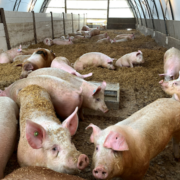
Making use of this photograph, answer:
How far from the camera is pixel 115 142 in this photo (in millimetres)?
1629

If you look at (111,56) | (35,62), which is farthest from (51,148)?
(111,56)

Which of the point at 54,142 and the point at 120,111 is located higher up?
the point at 54,142

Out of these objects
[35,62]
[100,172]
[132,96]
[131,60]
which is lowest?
[132,96]

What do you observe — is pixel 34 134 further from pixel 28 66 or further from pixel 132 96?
pixel 28 66

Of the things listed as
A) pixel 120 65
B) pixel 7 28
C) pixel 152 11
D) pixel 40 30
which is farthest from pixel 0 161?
pixel 152 11

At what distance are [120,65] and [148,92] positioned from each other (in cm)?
221

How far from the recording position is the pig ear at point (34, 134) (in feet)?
5.47

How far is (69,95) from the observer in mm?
2844

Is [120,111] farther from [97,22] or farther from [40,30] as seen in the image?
[97,22]

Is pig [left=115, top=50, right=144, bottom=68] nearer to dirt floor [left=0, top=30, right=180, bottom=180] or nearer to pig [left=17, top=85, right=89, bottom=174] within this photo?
dirt floor [left=0, top=30, right=180, bottom=180]

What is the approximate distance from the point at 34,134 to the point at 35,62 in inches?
139

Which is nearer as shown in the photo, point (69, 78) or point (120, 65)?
point (69, 78)

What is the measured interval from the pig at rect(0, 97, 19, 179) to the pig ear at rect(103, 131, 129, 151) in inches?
38.3

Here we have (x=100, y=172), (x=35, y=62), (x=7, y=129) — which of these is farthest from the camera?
(x=35, y=62)
